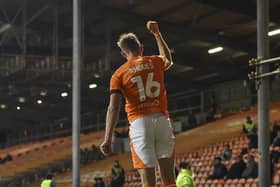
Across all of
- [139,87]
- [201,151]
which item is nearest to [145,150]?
[139,87]

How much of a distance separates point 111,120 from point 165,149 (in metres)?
0.46

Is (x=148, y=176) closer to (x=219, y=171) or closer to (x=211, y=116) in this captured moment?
(x=219, y=171)

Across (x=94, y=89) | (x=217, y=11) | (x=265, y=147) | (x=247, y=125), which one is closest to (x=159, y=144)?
(x=265, y=147)

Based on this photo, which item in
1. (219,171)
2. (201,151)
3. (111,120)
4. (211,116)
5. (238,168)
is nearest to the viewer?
(111,120)

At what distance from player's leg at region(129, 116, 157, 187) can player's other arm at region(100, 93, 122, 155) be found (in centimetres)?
19

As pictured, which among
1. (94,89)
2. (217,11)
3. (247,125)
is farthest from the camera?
(94,89)

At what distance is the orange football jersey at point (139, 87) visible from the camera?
456 cm

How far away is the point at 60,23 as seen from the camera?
31.7 meters

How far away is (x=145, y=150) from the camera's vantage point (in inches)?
177

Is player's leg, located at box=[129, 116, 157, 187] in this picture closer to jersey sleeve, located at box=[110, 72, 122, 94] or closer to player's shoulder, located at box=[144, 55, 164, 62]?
jersey sleeve, located at box=[110, 72, 122, 94]

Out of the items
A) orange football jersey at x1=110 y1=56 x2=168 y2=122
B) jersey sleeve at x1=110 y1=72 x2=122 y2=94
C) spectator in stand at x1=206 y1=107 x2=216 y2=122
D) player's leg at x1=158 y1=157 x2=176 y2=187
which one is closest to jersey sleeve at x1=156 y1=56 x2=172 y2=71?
orange football jersey at x1=110 y1=56 x2=168 y2=122

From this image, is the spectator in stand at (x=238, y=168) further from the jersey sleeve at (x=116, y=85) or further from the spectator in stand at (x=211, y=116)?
the spectator in stand at (x=211, y=116)

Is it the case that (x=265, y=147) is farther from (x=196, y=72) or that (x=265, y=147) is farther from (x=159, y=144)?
(x=196, y=72)

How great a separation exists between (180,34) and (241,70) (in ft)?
30.0
